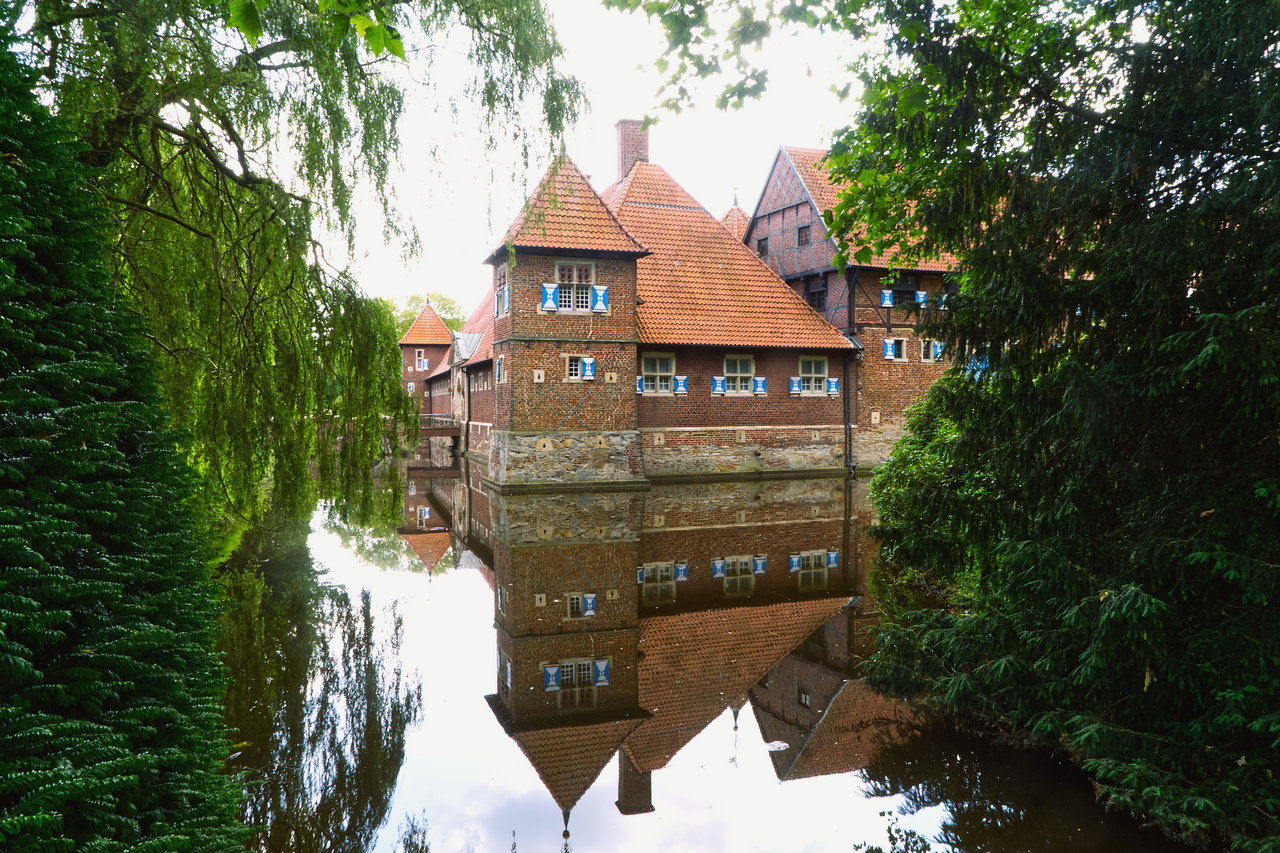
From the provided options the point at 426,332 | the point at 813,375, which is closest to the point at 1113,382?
the point at 813,375

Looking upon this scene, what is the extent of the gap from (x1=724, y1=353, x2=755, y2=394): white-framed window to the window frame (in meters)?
1.47

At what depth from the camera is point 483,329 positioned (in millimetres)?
23578

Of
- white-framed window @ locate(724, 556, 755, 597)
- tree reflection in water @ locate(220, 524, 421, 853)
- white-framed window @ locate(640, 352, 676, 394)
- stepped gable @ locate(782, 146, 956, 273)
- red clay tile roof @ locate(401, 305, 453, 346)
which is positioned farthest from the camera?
red clay tile roof @ locate(401, 305, 453, 346)

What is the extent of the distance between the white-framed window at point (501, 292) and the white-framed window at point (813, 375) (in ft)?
26.1

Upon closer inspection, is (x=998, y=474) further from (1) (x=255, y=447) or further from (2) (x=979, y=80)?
(1) (x=255, y=447)

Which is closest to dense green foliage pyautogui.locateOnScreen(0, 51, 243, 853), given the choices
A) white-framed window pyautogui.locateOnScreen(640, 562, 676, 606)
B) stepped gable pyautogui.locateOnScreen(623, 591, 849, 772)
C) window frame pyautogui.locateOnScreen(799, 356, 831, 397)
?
stepped gable pyautogui.locateOnScreen(623, 591, 849, 772)

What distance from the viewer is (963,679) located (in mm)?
4430

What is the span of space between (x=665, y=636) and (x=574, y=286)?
36.7ft

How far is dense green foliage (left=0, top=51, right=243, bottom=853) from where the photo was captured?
1.73m

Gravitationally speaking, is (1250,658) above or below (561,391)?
below

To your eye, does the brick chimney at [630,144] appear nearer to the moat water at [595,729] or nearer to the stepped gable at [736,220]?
the stepped gable at [736,220]

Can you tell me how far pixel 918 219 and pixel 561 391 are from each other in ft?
41.0

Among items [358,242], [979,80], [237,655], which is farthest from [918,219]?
[237,655]

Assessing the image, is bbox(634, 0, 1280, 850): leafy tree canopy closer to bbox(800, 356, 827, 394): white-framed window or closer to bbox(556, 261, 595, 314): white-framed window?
bbox(556, 261, 595, 314): white-framed window
